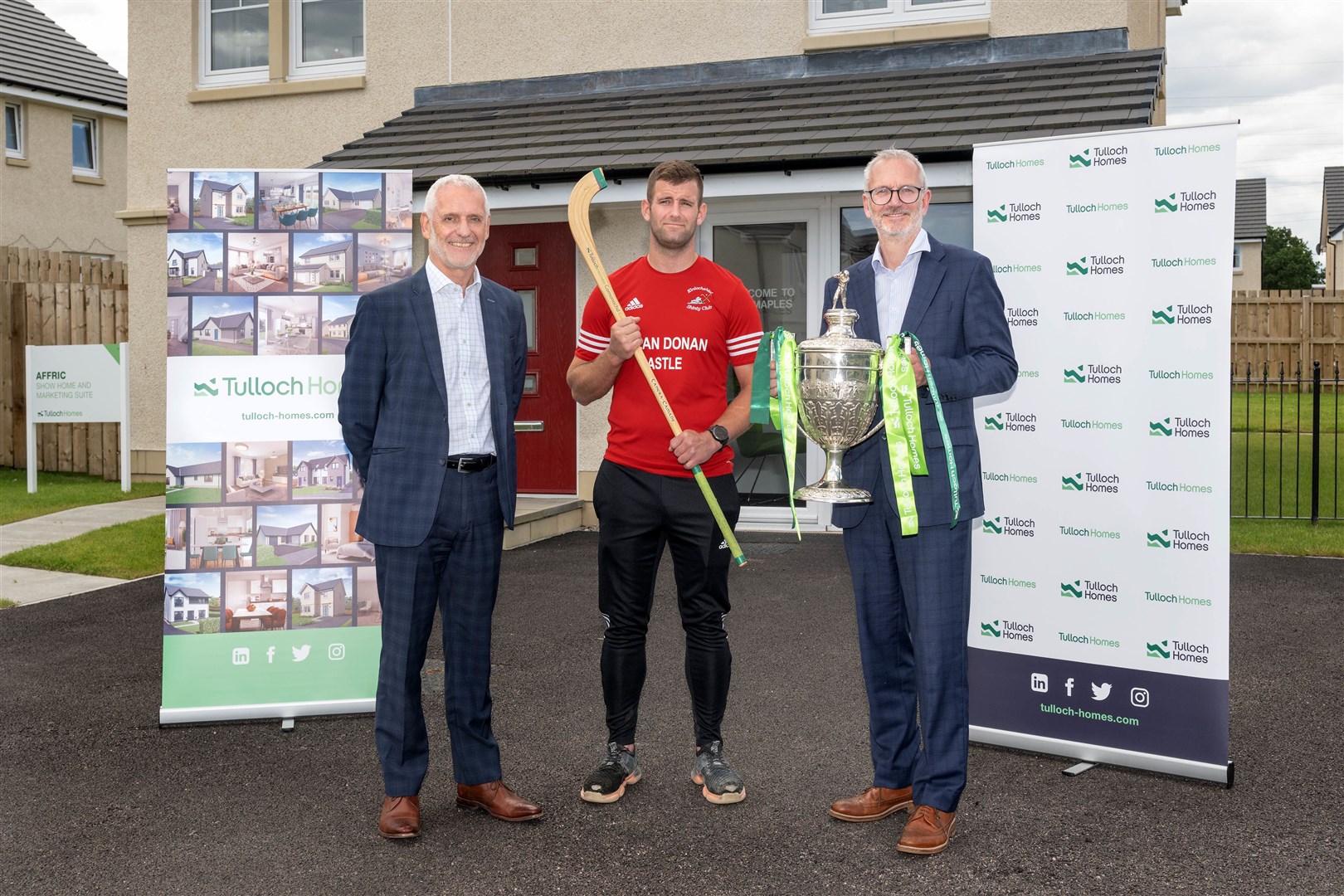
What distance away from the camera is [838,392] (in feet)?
11.8

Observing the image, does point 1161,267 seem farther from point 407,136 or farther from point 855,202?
point 407,136

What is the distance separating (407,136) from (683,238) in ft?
26.5

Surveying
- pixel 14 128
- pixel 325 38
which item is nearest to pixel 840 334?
pixel 325 38

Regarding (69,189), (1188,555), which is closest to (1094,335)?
(1188,555)

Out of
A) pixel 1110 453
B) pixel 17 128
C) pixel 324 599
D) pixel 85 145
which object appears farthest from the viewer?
pixel 85 145

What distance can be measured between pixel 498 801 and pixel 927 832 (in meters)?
1.44

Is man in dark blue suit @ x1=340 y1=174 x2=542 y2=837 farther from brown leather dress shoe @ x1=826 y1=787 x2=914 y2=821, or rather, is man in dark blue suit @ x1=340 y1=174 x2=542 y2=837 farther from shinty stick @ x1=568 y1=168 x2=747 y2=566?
brown leather dress shoe @ x1=826 y1=787 x2=914 y2=821

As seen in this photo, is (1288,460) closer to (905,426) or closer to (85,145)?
(905,426)

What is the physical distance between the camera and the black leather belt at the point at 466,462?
4.02m

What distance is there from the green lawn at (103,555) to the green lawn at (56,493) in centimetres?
76

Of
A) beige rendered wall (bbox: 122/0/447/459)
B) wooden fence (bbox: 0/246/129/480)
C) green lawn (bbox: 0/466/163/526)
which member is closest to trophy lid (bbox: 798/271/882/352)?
green lawn (bbox: 0/466/163/526)

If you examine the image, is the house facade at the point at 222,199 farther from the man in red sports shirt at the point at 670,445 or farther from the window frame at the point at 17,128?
the window frame at the point at 17,128

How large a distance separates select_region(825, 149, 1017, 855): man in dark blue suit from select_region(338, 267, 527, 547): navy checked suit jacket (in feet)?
4.48

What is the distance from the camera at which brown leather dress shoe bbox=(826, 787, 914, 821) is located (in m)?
4.04
